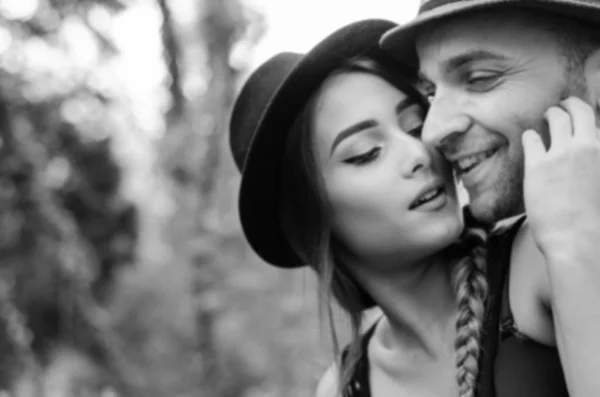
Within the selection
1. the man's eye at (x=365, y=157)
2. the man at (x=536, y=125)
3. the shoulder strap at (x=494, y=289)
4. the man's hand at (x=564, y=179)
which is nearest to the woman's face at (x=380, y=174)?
the man's eye at (x=365, y=157)

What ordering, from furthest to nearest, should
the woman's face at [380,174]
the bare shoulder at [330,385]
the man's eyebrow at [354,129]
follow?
the bare shoulder at [330,385] < the man's eyebrow at [354,129] < the woman's face at [380,174]

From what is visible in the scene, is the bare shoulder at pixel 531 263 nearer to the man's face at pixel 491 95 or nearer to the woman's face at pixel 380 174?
the man's face at pixel 491 95

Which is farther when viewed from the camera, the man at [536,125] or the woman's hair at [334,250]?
the woman's hair at [334,250]

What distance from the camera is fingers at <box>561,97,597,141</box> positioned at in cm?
176

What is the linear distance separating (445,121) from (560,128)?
0.26m

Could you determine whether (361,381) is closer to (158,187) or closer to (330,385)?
(330,385)

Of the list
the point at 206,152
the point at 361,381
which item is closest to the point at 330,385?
the point at 361,381

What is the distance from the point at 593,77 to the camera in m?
1.83

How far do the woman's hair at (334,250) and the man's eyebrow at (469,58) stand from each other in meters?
0.45

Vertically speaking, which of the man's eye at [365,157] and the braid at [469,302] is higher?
the man's eye at [365,157]

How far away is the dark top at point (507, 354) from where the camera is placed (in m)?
1.87

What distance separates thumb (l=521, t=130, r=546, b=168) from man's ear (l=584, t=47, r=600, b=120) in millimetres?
142

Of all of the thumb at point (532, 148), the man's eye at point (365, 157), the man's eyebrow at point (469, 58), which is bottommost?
the man's eye at point (365, 157)

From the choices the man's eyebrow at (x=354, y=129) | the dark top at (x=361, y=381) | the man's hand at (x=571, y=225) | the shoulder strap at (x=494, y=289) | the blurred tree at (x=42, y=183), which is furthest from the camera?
the blurred tree at (x=42, y=183)
